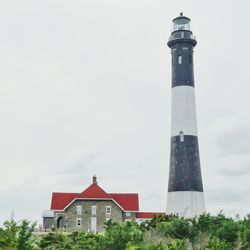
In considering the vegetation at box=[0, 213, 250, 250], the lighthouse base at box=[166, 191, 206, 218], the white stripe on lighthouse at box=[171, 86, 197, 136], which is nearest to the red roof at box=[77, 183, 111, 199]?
the lighthouse base at box=[166, 191, 206, 218]

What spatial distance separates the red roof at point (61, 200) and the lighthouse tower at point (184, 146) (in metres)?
15.2

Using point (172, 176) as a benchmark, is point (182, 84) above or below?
above

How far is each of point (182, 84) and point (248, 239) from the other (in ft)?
49.3

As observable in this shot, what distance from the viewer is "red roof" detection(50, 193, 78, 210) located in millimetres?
50716

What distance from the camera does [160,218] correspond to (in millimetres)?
33000

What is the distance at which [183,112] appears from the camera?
3928 centimetres

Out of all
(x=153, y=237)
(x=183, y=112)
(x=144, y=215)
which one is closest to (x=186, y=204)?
(x=183, y=112)

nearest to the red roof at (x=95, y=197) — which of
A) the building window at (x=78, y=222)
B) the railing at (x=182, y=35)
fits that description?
the building window at (x=78, y=222)

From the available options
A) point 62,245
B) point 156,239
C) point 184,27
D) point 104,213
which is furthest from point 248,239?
point 104,213

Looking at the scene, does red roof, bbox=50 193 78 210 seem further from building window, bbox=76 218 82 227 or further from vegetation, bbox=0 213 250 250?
vegetation, bbox=0 213 250 250

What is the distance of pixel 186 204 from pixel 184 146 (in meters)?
4.30

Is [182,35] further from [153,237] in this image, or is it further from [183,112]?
[153,237]

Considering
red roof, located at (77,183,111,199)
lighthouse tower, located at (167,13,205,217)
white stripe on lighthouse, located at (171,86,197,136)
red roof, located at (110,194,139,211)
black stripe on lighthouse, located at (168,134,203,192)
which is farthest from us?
red roof, located at (110,194,139,211)

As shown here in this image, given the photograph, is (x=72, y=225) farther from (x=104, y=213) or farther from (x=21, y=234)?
(x=21, y=234)
